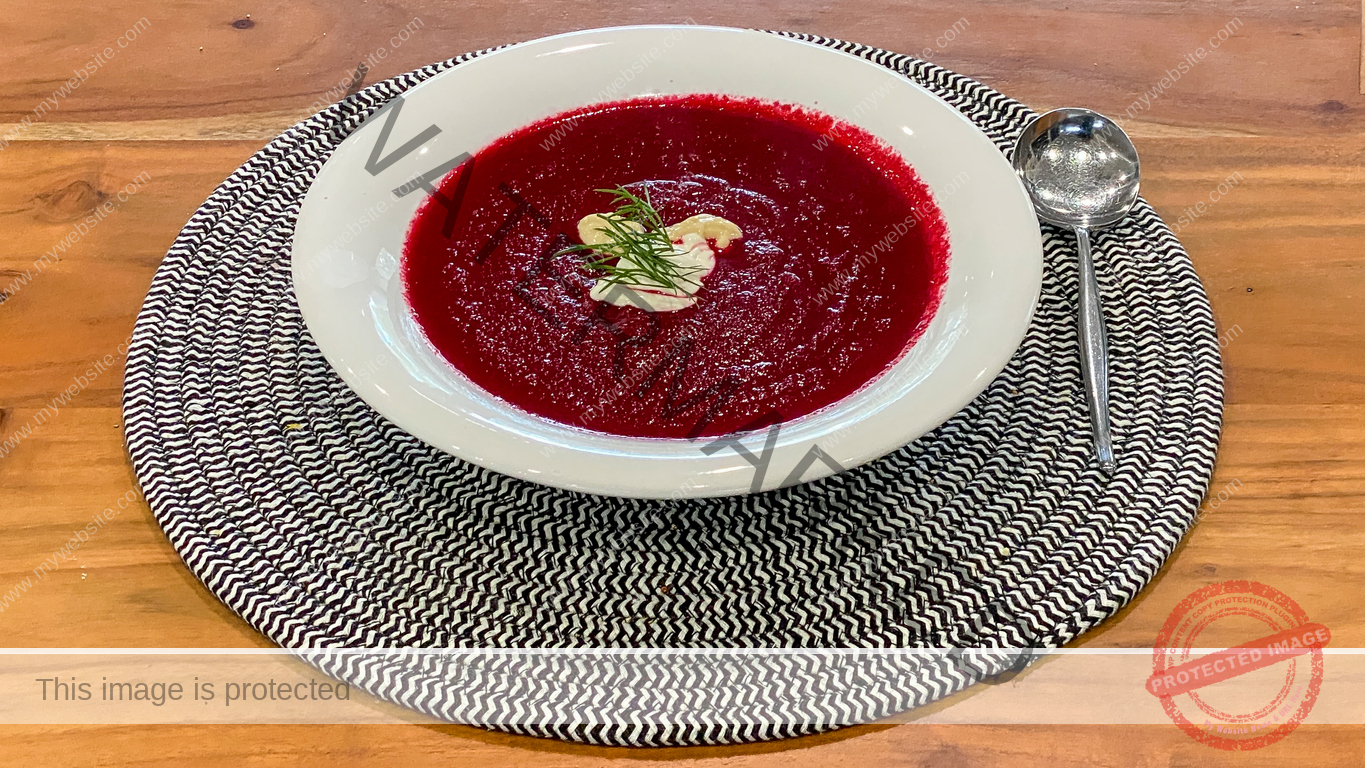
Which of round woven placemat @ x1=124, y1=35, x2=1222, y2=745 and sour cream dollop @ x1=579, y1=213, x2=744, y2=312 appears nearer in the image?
round woven placemat @ x1=124, y1=35, x2=1222, y2=745

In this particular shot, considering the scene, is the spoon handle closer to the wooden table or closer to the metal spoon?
the metal spoon

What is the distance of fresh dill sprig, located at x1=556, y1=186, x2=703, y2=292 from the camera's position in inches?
49.8

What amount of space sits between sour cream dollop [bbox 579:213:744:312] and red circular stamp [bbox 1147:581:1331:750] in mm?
606

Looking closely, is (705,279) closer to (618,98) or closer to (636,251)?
(636,251)

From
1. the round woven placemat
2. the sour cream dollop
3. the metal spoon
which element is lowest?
the round woven placemat

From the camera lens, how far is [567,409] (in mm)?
1146

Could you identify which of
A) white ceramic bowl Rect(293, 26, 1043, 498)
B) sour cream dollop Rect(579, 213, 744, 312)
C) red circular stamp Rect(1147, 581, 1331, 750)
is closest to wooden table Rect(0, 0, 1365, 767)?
red circular stamp Rect(1147, 581, 1331, 750)

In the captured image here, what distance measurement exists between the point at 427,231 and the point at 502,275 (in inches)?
4.5

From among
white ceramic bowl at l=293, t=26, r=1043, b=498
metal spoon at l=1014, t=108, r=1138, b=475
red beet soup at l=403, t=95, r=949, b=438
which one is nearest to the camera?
white ceramic bowl at l=293, t=26, r=1043, b=498

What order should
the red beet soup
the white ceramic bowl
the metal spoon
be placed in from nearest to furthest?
the white ceramic bowl
the red beet soup
the metal spoon

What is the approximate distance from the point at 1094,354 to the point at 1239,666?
1.27 feet

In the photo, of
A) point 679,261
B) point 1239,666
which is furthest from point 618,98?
point 1239,666

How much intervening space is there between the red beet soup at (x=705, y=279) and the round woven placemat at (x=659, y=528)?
12cm

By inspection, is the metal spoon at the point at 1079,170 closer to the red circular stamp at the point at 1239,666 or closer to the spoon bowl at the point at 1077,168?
the spoon bowl at the point at 1077,168
